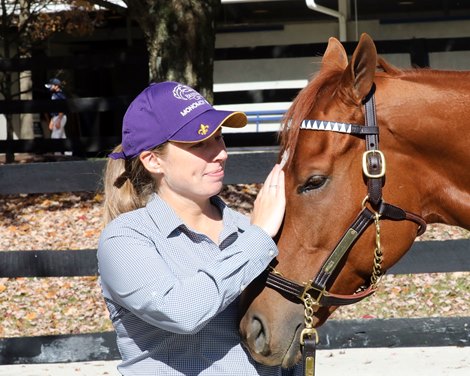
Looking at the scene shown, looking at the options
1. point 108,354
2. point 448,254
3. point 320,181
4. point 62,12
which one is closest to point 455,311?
point 448,254

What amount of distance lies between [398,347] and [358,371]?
49cm

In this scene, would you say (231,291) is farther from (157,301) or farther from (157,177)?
(157,177)

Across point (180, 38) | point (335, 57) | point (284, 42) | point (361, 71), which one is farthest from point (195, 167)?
point (284, 42)

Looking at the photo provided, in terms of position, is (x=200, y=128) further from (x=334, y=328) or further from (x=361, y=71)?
(x=334, y=328)

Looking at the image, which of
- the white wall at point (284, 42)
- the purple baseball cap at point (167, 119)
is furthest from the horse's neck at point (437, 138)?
the white wall at point (284, 42)

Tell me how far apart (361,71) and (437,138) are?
35cm

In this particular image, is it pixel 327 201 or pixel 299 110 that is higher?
pixel 299 110

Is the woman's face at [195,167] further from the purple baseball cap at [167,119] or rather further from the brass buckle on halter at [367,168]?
the brass buckle on halter at [367,168]

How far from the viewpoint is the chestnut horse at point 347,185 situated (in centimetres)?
244

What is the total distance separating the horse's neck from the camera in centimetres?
260

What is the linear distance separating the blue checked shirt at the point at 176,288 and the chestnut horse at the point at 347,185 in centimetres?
10

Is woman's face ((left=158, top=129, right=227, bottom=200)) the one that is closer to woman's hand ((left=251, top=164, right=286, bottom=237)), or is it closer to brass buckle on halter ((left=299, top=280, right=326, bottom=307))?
woman's hand ((left=251, top=164, right=286, bottom=237))

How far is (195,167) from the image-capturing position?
2422mm

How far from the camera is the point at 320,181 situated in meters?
2.49
